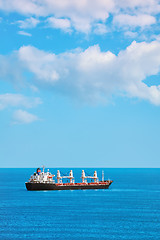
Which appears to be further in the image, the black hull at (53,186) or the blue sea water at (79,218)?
the black hull at (53,186)

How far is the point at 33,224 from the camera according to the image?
95875 millimetres

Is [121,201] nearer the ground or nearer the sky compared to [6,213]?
nearer the sky

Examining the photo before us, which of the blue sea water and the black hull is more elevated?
the black hull

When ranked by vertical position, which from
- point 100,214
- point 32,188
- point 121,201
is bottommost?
point 100,214

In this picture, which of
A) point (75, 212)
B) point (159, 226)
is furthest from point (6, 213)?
point (159, 226)

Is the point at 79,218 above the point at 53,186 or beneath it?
beneath

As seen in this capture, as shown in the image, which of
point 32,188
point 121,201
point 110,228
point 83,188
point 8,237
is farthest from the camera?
point 83,188

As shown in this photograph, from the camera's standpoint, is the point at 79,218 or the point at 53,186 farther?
the point at 53,186

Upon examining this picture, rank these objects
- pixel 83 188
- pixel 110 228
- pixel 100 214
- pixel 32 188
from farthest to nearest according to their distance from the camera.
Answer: pixel 83 188 < pixel 32 188 < pixel 100 214 < pixel 110 228

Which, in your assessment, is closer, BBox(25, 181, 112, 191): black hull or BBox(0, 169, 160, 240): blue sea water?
BBox(0, 169, 160, 240): blue sea water

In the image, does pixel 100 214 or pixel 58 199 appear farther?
pixel 58 199

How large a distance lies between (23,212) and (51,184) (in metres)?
66.4

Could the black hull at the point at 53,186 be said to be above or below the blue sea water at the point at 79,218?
above

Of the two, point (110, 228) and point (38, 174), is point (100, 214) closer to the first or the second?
point (110, 228)
